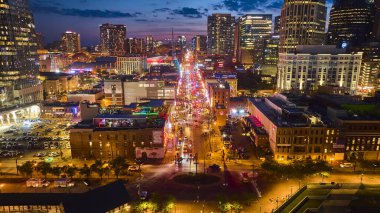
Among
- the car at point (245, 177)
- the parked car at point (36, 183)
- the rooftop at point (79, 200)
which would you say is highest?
the rooftop at point (79, 200)

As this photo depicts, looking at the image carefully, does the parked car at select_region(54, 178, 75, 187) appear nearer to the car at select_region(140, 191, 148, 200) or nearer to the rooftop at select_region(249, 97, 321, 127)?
the car at select_region(140, 191, 148, 200)

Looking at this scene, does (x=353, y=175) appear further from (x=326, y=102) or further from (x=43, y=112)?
(x=43, y=112)

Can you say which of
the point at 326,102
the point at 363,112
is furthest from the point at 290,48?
the point at 363,112

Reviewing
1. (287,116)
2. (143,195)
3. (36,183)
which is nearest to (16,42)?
(36,183)

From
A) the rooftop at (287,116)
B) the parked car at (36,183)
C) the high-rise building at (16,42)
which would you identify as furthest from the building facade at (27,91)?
the rooftop at (287,116)

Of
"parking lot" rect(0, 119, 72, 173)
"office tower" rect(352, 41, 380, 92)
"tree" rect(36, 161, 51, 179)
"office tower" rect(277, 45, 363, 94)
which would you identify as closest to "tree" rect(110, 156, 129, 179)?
"tree" rect(36, 161, 51, 179)

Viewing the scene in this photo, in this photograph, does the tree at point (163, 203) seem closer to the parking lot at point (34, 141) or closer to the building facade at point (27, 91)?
the parking lot at point (34, 141)

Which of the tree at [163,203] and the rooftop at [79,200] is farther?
the tree at [163,203]
